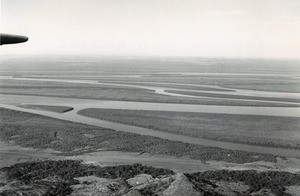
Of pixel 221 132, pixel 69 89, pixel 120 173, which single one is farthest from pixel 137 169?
pixel 69 89

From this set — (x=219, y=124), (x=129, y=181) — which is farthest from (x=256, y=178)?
(x=219, y=124)

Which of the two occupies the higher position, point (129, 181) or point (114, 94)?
point (114, 94)

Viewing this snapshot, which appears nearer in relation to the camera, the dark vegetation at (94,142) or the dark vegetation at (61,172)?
the dark vegetation at (61,172)

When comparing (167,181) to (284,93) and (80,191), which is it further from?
(284,93)

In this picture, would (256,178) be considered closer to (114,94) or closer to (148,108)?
(148,108)

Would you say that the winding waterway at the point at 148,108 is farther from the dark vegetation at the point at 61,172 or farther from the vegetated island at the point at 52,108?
the dark vegetation at the point at 61,172

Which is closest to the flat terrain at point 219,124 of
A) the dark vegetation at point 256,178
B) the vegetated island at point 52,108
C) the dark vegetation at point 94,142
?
the vegetated island at point 52,108

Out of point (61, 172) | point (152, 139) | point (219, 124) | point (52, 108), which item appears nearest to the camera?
point (61, 172)

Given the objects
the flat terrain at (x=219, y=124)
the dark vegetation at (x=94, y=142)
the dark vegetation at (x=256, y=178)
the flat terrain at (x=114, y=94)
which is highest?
the flat terrain at (x=114, y=94)
